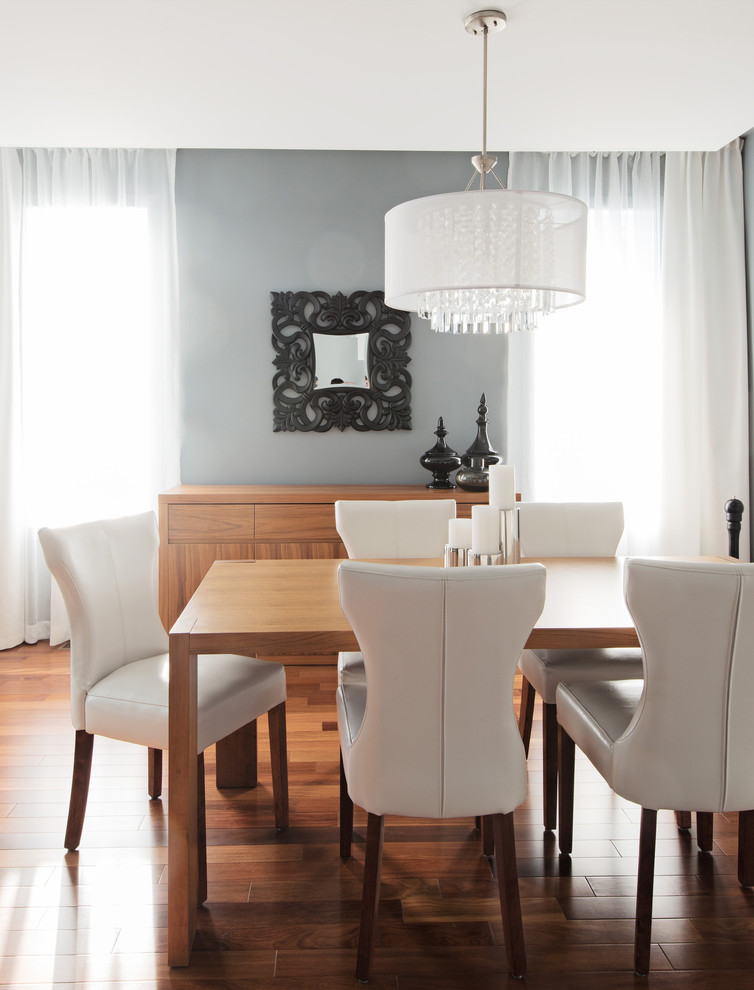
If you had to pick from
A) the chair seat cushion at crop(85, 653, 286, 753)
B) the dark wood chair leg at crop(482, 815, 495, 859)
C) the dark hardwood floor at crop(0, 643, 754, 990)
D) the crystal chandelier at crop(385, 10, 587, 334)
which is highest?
the crystal chandelier at crop(385, 10, 587, 334)

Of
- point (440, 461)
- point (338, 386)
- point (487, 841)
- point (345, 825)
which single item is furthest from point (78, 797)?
point (338, 386)

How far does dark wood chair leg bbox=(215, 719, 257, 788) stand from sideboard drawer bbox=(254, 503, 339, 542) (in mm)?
1385

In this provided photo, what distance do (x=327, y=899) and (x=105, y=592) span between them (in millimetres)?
1027

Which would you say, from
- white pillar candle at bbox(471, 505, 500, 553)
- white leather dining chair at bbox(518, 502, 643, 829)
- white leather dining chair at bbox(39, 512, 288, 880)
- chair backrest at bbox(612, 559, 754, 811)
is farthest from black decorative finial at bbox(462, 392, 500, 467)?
chair backrest at bbox(612, 559, 754, 811)

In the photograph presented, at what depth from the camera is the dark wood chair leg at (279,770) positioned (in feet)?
7.50

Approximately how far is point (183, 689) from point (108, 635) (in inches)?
22.5

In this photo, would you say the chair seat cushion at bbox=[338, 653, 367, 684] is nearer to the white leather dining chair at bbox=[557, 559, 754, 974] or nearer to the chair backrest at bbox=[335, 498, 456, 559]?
the chair backrest at bbox=[335, 498, 456, 559]

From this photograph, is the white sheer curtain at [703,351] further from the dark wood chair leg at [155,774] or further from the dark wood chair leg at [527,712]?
the dark wood chair leg at [155,774]

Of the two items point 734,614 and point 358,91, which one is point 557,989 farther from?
point 358,91

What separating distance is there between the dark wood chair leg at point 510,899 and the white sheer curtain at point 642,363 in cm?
283

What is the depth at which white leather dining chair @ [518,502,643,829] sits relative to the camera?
2.36 metres

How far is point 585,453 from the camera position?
4.38 metres

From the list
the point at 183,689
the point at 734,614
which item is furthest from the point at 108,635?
the point at 734,614

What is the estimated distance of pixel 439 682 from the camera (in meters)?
1.58
